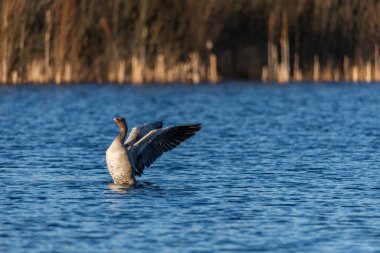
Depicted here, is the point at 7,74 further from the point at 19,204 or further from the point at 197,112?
the point at 19,204

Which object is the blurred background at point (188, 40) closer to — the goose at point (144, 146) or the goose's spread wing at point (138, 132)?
the goose's spread wing at point (138, 132)

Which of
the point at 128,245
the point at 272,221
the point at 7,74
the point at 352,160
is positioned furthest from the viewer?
the point at 7,74

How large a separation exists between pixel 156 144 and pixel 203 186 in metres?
0.77

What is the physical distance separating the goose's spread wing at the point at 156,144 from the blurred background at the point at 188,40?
18.5 metres

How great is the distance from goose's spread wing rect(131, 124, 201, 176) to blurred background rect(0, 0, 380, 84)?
1849 centimetres

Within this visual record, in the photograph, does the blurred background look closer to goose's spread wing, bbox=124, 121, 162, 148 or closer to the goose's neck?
goose's spread wing, bbox=124, 121, 162, 148

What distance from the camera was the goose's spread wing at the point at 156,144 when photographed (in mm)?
13180

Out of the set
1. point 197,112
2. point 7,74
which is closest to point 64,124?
point 197,112

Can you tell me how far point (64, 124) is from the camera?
23.7 m

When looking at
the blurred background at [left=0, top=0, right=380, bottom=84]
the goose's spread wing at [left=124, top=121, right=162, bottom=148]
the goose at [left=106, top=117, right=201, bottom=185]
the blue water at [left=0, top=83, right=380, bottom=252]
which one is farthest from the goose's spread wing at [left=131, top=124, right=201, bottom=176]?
the blurred background at [left=0, top=0, right=380, bottom=84]

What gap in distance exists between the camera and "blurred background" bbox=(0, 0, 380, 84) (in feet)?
106

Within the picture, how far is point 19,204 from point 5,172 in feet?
10.2

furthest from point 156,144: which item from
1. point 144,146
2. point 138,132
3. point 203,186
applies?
point 203,186

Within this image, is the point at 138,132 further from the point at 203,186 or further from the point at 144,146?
the point at 203,186
